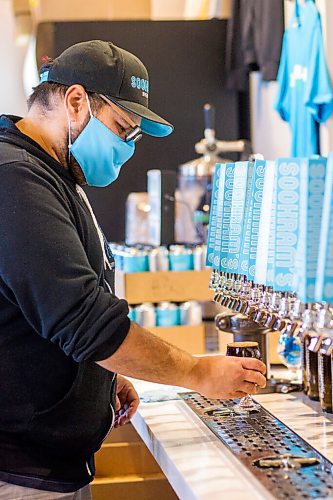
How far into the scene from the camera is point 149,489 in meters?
2.80

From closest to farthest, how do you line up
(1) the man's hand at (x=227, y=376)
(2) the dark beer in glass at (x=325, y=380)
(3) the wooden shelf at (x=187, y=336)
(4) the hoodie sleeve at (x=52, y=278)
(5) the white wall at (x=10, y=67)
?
(4) the hoodie sleeve at (x=52, y=278), (1) the man's hand at (x=227, y=376), (2) the dark beer in glass at (x=325, y=380), (3) the wooden shelf at (x=187, y=336), (5) the white wall at (x=10, y=67)

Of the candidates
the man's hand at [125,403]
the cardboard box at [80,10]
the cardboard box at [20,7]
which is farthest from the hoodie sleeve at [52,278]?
the cardboard box at [80,10]

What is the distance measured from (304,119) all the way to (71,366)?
368cm

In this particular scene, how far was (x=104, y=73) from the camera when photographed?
217cm

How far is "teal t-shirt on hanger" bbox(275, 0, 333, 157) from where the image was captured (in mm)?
5207

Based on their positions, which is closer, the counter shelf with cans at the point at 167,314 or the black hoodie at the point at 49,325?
the black hoodie at the point at 49,325

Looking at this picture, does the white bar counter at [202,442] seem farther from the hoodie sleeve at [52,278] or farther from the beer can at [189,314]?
the beer can at [189,314]

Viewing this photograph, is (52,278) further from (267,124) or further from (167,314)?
(267,124)

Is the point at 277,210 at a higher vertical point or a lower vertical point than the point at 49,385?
higher

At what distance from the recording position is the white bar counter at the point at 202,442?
1796mm

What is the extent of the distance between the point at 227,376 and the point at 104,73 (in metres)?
0.76

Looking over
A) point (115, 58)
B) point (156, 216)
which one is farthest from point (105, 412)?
point (156, 216)

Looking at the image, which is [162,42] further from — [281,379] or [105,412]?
[105,412]

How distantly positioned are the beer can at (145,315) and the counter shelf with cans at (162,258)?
0.56ft
